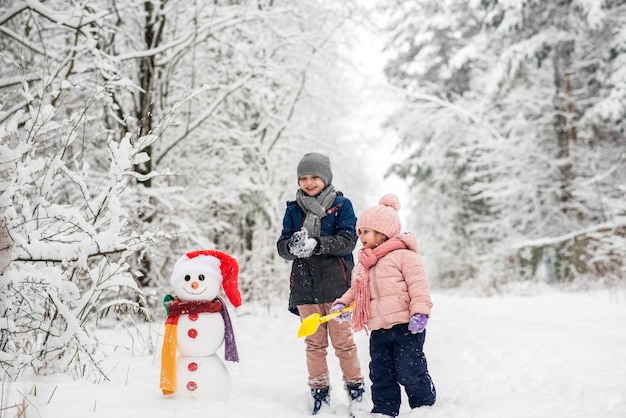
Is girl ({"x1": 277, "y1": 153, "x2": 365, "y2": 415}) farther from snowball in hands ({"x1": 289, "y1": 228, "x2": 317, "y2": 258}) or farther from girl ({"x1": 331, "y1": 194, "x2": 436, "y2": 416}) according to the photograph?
girl ({"x1": 331, "y1": 194, "x2": 436, "y2": 416})

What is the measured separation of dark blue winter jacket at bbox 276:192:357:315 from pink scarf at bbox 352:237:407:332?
9.1 inches

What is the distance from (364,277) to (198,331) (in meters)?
1.07

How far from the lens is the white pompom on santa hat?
10.9ft

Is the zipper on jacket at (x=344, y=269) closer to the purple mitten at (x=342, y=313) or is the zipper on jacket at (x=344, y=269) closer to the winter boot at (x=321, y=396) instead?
the purple mitten at (x=342, y=313)

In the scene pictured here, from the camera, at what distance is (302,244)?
3465mm

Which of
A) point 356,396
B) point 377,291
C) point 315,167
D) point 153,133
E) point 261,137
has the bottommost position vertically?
point 356,396

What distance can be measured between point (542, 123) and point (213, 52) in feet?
31.4

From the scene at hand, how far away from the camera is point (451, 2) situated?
16719mm

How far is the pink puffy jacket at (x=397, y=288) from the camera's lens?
10.2 feet

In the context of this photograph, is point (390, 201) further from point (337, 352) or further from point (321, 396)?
point (321, 396)

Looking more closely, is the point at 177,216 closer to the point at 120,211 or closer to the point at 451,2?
the point at 120,211

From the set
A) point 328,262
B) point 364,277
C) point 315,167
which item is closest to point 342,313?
point 364,277

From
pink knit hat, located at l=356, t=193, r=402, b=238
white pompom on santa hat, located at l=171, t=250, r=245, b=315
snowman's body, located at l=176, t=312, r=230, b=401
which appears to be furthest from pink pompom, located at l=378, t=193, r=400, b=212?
snowman's body, located at l=176, t=312, r=230, b=401

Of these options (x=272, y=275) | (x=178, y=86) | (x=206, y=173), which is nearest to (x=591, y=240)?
(x=272, y=275)
